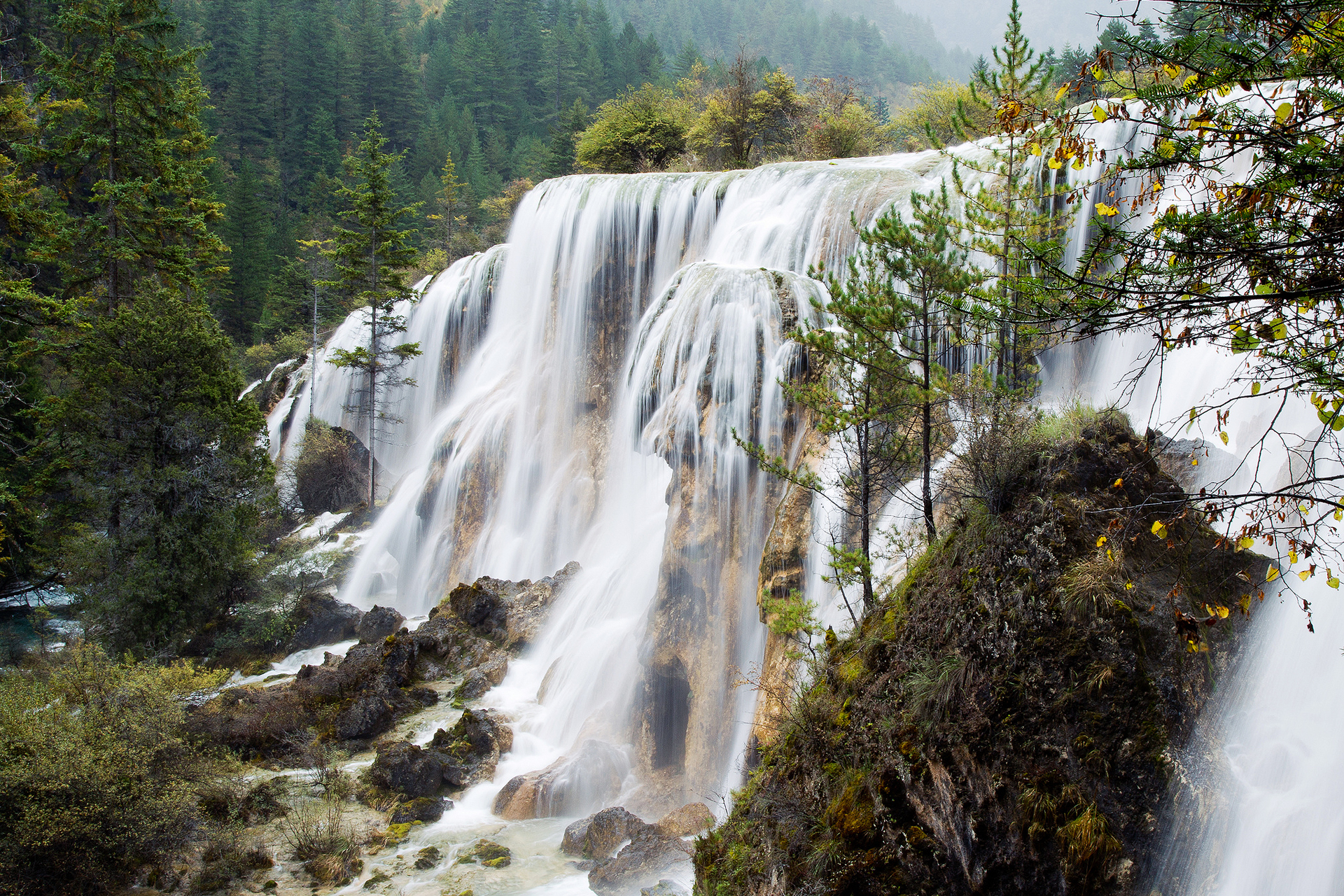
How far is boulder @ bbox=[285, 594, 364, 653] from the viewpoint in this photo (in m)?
18.2

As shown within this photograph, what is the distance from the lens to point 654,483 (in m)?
19.2

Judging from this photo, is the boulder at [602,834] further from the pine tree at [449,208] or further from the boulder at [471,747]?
the pine tree at [449,208]

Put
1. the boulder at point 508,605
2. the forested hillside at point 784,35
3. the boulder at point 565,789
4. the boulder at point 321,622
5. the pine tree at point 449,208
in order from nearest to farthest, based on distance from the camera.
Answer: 1. the boulder at point 565,789
2. the boulder at point 508,605
3. the boulder at point 321,622
4. the pine tree at point 449,208
5. the forested hillside at point 784,35

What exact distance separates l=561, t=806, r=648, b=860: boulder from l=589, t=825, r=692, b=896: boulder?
314mm

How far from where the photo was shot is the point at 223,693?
556 inches

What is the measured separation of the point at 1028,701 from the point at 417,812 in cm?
949

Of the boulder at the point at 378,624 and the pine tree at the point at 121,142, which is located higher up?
the pine tree at the point at 121,142

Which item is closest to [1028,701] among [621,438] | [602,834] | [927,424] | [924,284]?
[927,424]

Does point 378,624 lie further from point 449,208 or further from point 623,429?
point 449,208

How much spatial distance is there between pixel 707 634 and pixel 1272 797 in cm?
842

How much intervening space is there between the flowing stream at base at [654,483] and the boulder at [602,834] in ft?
1.07

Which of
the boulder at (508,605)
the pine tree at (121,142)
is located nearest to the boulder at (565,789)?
the boulder at (508,605)

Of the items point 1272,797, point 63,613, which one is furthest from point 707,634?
point 63,613

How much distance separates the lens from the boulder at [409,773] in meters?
11.6
